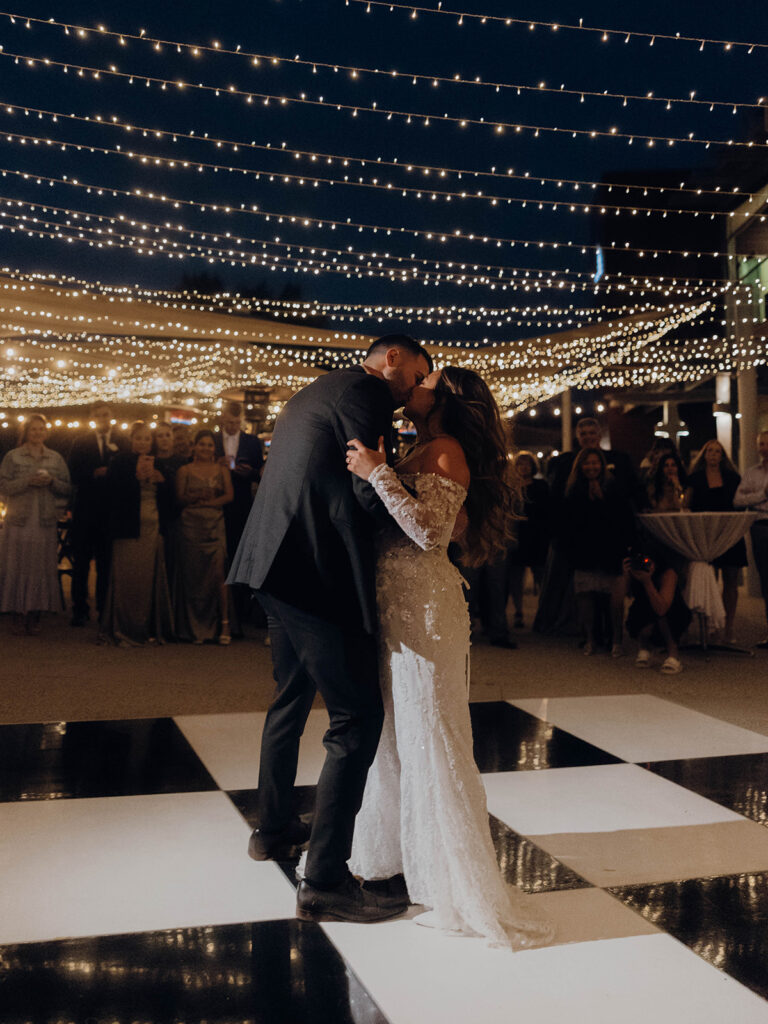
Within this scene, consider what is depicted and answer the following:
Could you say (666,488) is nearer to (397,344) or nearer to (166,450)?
(166,450)

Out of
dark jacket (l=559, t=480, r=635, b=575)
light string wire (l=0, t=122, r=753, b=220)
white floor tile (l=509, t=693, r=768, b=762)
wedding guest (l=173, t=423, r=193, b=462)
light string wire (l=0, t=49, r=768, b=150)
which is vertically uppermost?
light string wire (l=0, t=49, r=768, b=150)

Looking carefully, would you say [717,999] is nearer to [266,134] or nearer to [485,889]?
[485,889]

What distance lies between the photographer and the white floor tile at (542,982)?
176 centimetres

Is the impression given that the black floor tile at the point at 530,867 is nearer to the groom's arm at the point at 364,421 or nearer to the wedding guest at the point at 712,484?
the groom's arm at the point at 364,421

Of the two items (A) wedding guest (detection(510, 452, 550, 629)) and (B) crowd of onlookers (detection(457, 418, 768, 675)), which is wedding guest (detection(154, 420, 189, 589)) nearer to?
(B) crowd of onlookers (detection(457, 418, 768, 675))

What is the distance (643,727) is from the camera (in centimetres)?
403

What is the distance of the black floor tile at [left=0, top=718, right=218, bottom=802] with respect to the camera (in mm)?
3098

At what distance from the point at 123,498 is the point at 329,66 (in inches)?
110

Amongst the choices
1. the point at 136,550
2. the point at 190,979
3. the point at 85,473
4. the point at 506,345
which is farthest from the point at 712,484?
the point at 190,979

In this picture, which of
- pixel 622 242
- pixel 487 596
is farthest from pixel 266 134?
pixel 622 242

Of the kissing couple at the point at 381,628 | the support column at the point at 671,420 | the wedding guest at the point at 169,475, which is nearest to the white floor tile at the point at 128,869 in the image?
the kissing couple at the point at 381,628

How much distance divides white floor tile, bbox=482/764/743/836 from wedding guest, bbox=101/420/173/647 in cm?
352

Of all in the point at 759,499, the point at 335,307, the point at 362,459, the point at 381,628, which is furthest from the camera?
the point at 335,307

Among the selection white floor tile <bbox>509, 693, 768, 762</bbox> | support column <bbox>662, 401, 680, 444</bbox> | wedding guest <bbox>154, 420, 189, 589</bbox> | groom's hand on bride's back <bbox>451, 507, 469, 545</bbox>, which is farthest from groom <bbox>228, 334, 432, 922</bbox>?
support column <bbox>662, 401, 680, 444</bbox>
